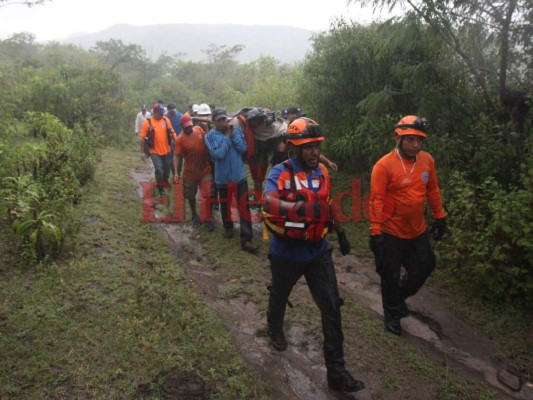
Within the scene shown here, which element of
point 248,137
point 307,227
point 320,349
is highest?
point 248,137

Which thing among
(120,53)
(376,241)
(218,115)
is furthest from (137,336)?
(120,53)

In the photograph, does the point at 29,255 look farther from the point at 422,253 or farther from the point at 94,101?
the point at 94,101

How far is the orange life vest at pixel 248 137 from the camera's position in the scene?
6.53 meters

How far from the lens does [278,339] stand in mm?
3846

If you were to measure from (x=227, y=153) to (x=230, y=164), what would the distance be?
0.17 meters

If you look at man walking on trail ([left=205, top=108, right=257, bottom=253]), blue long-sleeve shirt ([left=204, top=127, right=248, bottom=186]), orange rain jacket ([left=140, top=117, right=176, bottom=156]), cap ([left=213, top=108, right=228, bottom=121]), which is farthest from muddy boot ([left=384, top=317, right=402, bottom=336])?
orange rain jacket ([left=140, top=117, right=176, bottom=156])

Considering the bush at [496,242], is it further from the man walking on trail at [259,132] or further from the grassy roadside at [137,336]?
the man walking on trail at [259,132]

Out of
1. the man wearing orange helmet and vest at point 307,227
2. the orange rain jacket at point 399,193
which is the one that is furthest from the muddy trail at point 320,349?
the orange rain jacket at point 399,193

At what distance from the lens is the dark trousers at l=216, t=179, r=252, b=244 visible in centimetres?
622

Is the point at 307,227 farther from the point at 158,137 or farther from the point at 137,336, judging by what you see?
the point at 158,137

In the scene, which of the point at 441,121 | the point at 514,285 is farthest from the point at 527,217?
the point at 441,121

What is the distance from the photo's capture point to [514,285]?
176 inches

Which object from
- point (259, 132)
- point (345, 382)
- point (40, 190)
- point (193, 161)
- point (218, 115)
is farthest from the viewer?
point (193, 161)

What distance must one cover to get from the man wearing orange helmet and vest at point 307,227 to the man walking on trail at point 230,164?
274 centimetres
